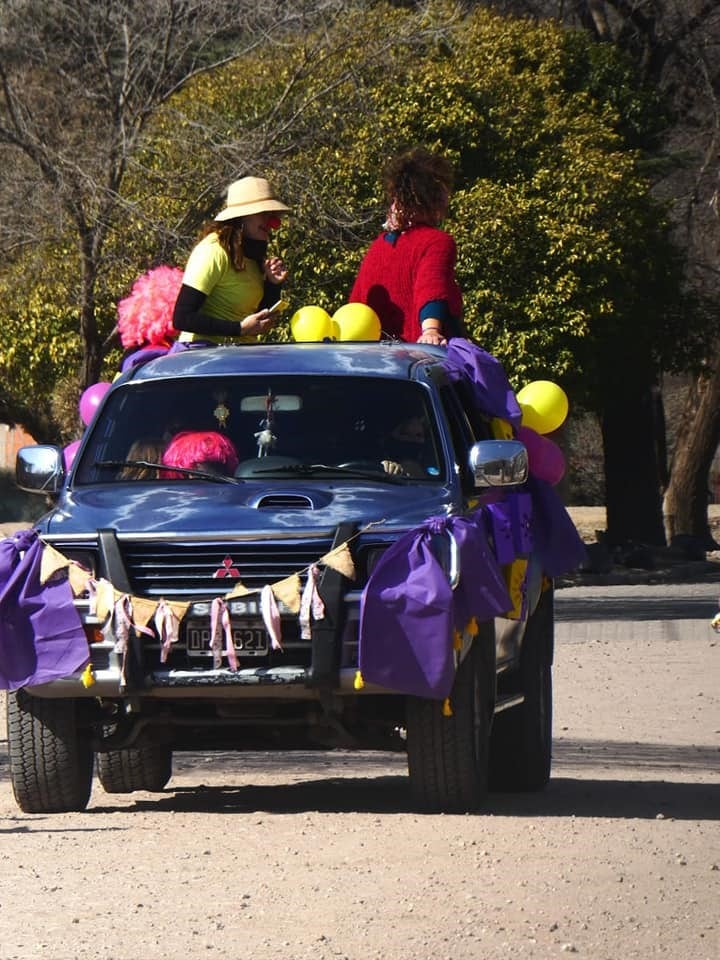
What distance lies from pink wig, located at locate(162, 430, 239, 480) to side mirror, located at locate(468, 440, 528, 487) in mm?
952

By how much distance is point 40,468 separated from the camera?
8602mm

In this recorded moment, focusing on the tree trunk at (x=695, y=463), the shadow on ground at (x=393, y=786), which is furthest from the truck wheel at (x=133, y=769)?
the tree trunk at (x=695, y=463)

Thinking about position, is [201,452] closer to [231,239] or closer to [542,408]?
[231,239]

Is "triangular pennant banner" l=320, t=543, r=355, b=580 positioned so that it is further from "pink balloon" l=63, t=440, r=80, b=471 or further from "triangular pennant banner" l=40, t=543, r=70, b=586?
"pink balloon" l=63, t=440, r=80, b=471

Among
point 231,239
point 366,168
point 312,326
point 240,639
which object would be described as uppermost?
point 366,168

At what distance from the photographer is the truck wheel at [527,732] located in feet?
31.6

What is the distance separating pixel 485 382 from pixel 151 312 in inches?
78.7

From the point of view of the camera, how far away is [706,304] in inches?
1351

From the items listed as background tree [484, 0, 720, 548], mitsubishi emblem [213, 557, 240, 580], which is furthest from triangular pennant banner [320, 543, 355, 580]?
background tree [484, 0, 720, 548]

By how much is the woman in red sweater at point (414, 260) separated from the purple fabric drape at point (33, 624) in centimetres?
259

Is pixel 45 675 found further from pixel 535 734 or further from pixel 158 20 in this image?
Answer: pixel 158 20

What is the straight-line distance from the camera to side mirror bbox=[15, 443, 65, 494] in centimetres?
861

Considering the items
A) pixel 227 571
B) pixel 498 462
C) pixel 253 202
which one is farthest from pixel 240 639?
pixel 253 202

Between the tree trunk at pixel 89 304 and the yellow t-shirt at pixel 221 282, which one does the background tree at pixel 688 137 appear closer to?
the tree trunk at pixel 89 304
